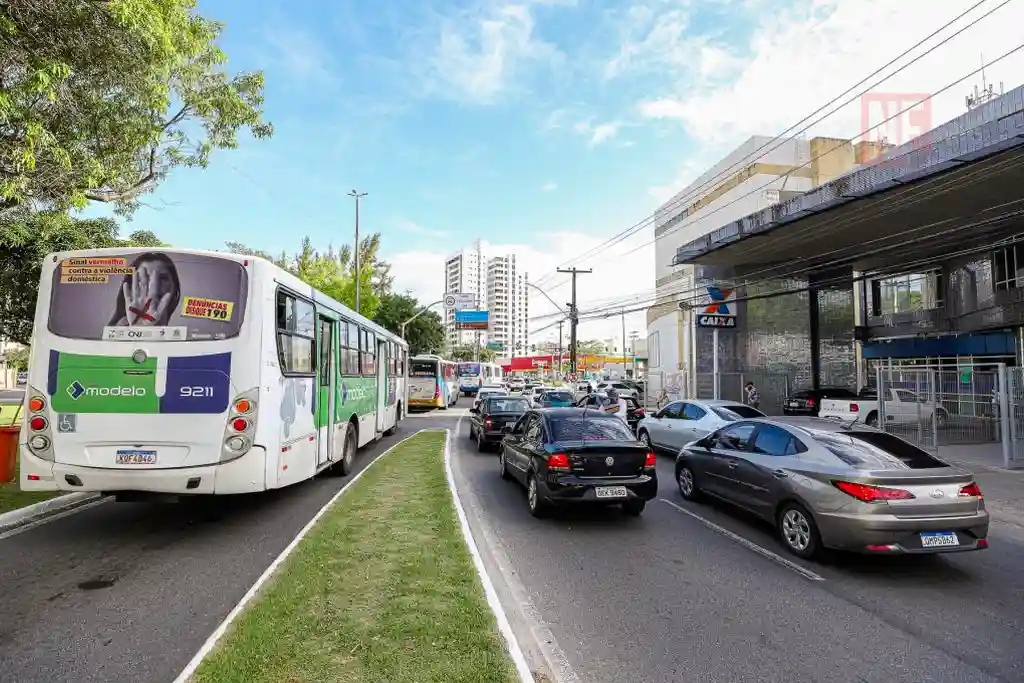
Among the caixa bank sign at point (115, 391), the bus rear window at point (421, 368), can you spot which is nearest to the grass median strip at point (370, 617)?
the caixa bank sign at point (115, 391)

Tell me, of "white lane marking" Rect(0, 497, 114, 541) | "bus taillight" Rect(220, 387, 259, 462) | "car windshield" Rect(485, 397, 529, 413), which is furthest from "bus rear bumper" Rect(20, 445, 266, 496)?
"car windshield" Rect(485, 397, 529, 413)

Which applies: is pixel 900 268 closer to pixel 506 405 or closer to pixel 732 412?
pixel 732 412

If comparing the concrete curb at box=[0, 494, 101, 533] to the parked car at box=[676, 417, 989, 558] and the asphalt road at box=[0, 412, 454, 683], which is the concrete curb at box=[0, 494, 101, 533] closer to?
the asphalt road at box=[0, 412, 454, 683]

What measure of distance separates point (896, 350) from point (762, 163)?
1834 centimetres

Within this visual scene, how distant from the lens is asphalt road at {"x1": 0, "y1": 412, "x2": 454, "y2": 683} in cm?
391

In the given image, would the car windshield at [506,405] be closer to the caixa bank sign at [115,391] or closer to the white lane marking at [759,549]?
the white lane marking at [759,549]

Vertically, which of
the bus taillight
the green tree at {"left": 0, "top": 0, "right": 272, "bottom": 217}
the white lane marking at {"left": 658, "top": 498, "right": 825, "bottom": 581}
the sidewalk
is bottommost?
the sidewalk

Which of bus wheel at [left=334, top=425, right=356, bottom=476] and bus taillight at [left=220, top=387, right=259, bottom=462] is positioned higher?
bus taillight at [left=220, top=387, right=259, bottom=462]

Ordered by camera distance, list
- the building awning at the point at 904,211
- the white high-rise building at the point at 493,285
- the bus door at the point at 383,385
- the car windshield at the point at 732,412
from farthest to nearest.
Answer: the white high-rise building at the point at 493,285 < the bus door at the point at 383,385 < the building awning at the point at 904,211 < the car windshield at the point at 732,412

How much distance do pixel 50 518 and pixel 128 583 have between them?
324cm

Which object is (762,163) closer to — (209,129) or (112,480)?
(209,129)

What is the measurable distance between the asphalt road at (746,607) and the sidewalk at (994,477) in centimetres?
136

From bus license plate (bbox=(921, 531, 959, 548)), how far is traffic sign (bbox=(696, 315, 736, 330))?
22.5 m

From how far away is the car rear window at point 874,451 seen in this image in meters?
6.18
